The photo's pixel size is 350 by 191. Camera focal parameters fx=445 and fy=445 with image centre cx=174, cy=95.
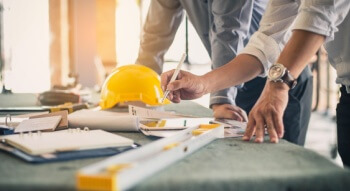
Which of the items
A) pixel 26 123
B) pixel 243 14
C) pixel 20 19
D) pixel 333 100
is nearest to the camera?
pixel 26 123

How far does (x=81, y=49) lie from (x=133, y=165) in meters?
7.09

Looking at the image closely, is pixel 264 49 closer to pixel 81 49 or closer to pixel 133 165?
pixel 133 165

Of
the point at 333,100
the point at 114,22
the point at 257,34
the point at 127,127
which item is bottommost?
the point at 333,100

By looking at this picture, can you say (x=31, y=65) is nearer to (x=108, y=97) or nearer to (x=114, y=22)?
(x=108, y=97)

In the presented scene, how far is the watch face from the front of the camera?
1.14 metres

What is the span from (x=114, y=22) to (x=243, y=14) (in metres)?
6.40

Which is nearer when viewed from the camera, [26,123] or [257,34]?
[26,123]

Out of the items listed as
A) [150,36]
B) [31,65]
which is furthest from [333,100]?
[150,36]

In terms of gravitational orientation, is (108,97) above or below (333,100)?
above

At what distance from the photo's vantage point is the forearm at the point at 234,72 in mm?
1449

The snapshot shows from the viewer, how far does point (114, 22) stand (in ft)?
26.5

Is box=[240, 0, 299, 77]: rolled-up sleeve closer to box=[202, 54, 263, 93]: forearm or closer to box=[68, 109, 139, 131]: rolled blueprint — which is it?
box=[202, 54, 263, 93]: forearm

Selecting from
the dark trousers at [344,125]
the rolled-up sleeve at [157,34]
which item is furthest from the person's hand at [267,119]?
the rolled-up sleeve at [157,34]

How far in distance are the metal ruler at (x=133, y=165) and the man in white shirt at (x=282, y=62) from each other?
251mm
